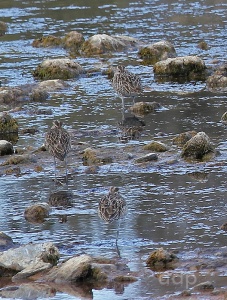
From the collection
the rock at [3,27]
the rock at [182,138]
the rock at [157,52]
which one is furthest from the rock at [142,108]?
the rock at [3,27]

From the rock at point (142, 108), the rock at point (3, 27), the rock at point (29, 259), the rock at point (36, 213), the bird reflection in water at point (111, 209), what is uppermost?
the bird reflection in water at point (111, 209)

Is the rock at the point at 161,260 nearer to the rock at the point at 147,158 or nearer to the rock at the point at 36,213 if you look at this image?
the rock at the point at 36,213

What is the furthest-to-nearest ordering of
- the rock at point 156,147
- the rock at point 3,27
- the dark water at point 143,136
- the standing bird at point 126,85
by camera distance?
the rock at point 3,27 < the standing bird at point 126,85 < the rock at point 156,147 < the dark water at point 143,136

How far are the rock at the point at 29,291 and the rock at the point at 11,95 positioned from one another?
10583mm

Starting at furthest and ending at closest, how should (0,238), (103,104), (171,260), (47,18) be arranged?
(47,18), (103,104), (0,238), (171,260)

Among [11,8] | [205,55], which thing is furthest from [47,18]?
[205,55]

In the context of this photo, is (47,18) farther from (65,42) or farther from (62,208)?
(62,208)

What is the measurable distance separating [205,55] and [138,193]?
1202 cm

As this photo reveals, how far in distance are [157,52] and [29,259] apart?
15.1 meters

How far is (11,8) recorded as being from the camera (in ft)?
113

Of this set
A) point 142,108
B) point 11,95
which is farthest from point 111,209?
point 11,95

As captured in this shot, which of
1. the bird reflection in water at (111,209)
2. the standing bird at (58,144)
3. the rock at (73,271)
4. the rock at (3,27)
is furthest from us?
the rock at (3,27)

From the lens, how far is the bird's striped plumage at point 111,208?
12172 millimetres

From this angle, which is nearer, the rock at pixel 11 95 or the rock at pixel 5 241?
the rock at pixel 5 241
